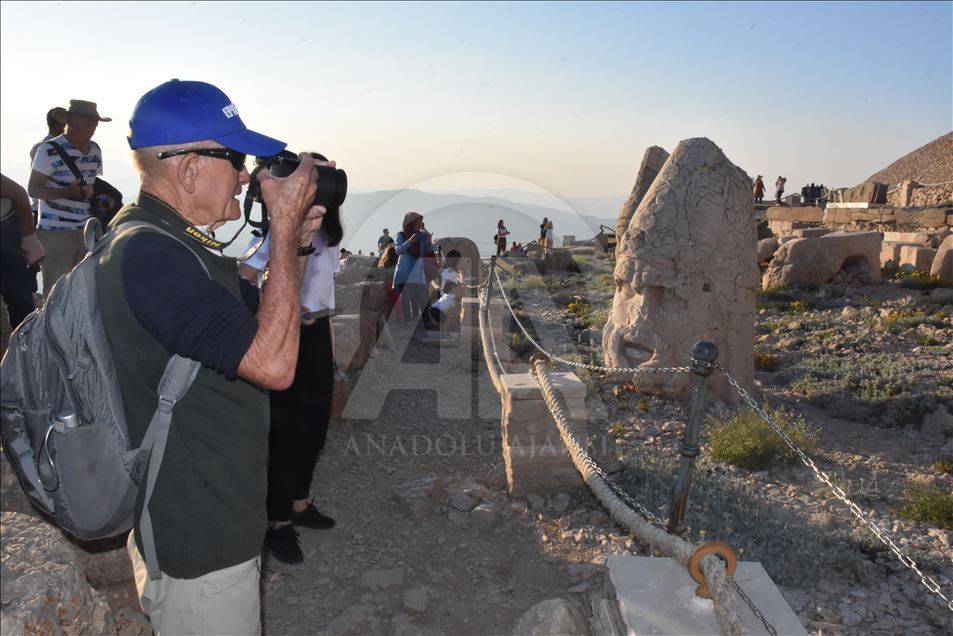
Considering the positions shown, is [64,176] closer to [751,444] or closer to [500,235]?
[751,444]

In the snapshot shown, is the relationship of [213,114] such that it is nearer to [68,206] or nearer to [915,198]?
[68,206]

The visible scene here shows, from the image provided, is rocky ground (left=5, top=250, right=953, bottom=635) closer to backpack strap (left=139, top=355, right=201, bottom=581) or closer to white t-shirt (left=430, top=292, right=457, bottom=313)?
backpack strap (left=139, top=355, right=201, bottom=581)

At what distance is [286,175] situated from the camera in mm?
1832

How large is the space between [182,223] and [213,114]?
11.8 inches

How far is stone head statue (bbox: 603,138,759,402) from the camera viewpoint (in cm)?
590

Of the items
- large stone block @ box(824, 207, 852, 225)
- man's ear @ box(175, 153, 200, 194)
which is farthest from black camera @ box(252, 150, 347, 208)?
large stone block @ box(824, 207, 852, 225)

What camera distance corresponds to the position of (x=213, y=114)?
1.79m

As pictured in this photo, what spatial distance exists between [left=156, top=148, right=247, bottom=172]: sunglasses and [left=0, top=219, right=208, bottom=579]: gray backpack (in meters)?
0.22

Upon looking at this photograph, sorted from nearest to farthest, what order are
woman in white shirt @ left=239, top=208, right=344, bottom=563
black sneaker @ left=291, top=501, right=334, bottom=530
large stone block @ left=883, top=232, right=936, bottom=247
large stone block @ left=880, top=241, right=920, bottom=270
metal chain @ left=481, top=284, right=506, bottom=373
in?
woman in white shirt @ left=239, top=208, right=344, bottom=563
black sneaker @ left=291, top=501, right=334, bottom=530
metal chain @ left=481, top=284, right=506, bottom=373
large stone block @ left=880, top=241, right=920, bottom=270
large stone block @ left=883, top=232, right=936, bottom=247

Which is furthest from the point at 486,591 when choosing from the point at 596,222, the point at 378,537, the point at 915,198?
the point at 915,198

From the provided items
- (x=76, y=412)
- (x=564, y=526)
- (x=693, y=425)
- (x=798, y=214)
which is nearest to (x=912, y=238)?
(x=798, y=214)

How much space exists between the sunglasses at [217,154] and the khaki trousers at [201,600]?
1060 millimetres

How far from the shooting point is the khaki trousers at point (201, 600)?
69.4 inches

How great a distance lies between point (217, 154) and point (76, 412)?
0.73m
